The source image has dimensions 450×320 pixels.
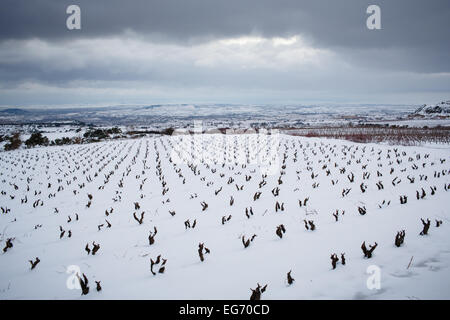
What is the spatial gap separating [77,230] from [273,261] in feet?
14.3

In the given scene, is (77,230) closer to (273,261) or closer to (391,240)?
(273,261)

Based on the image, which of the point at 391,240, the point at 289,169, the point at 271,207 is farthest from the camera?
the point at 289,169

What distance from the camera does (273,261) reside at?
314 centimetres

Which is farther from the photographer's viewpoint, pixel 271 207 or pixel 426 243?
pixel 271 207

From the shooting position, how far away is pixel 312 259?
3.10 metres

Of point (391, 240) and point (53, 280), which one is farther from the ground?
point (391, 240)

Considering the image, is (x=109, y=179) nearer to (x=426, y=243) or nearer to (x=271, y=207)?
(x=271, y=207)

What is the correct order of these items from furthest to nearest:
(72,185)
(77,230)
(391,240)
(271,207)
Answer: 1. (72,185)
2. (271,207)
3. (77,230)
4. (391,240)

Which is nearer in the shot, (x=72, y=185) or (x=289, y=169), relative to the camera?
(x=72, y=185)
